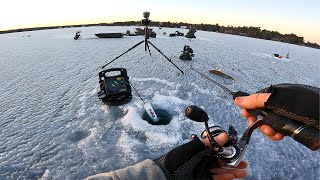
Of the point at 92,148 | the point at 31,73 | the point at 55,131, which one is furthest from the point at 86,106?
the point at 31,73

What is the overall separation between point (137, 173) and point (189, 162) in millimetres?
511

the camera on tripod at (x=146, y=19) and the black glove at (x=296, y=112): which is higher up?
the camera on tripod at (x=146, y=19)

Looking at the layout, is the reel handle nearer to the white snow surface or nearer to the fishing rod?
the fishing rod

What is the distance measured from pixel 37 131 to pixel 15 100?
3094mm

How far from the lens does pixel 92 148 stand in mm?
5543

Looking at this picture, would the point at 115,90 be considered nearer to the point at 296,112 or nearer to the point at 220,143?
the point at 220,143

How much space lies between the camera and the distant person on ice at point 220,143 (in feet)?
5.08

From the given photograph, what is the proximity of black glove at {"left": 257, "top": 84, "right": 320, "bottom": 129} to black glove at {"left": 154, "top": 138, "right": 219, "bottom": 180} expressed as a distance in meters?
0.80

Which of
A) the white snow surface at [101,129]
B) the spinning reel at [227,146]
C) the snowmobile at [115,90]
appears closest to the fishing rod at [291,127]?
the spinning reel at [227,146]

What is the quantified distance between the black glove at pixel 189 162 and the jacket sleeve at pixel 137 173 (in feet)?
0.24

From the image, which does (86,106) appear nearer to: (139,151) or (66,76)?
(139,151)

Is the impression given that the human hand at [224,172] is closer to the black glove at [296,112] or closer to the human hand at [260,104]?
the human hand at [260,104]

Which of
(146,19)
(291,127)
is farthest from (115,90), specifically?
(291,127)

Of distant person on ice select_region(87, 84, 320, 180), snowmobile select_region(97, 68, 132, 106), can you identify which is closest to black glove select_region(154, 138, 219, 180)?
distant person on ice select_region(87, 84, 320, 180)
